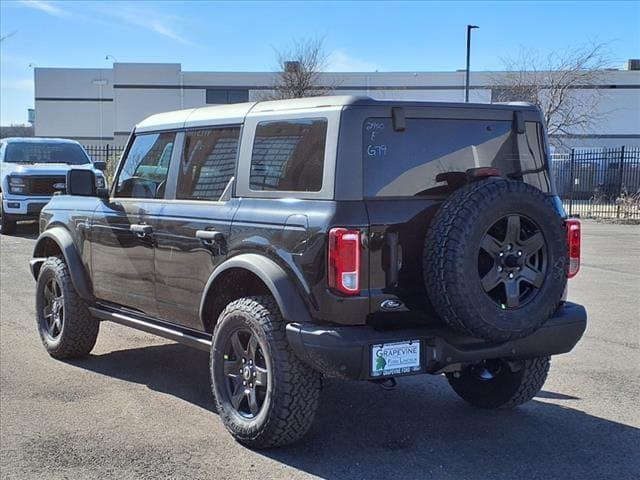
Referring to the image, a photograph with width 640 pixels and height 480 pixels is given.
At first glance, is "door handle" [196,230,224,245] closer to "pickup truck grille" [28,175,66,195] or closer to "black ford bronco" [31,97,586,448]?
"black ford bronco" [31,97,586,448]

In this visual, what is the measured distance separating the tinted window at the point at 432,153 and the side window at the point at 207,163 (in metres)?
1.08

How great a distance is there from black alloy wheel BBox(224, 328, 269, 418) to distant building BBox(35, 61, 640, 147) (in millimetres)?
36542

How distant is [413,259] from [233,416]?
1.46m

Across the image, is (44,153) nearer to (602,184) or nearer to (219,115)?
(219,115)

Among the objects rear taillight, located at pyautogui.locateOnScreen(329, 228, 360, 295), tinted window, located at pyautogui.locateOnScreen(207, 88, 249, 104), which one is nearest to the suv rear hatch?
rear taillight, located at pyautogui.locateOnScreen(329, 228, 360, 295)

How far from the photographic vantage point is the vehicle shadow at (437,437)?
401cm

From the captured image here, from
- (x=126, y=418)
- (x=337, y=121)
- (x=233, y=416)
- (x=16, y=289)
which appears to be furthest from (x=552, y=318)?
(x=16, y=289)

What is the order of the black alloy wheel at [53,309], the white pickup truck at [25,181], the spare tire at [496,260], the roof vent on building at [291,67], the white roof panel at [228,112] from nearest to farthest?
the spare tire at [496,260], the white roof panel at [228,112], the black alloy wheel at [53,309], the white pickup truck at [25,181], the roof vent on building at [291,67]

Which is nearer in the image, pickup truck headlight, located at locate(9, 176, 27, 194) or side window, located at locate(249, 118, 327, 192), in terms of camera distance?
side window, located at locate(249, 118, 327, 192)

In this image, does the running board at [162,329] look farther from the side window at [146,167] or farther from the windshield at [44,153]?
the windshield at [44,153]

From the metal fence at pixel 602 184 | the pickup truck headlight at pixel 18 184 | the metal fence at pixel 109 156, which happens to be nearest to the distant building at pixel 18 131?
the metal fence at pixel 109 156

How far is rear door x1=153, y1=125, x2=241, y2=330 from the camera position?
15.1ft

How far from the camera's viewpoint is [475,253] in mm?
3746

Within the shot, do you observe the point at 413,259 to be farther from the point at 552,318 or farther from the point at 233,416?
the point at 233,416
